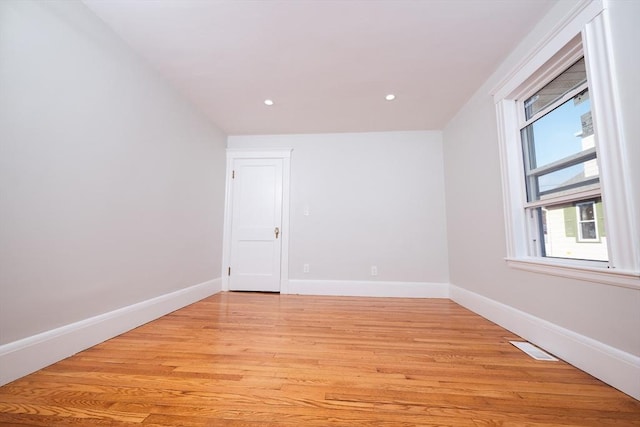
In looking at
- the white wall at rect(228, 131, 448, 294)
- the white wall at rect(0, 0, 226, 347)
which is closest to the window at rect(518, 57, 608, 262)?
the white wall at rect(228, 131, 448, 294)

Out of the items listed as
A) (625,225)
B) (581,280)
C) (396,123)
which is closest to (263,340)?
(581,280)

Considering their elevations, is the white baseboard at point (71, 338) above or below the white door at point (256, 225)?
below

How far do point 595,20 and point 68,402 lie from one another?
3318 millimetres

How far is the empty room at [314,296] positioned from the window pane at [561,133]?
0.01 m

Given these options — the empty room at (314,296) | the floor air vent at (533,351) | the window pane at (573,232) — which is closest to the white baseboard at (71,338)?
the empty room at (314,296)

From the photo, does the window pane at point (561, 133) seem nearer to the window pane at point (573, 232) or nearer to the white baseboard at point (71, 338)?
the window pane at point (573, 232)

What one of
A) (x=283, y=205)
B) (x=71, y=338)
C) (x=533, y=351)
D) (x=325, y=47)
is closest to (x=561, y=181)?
(x=533, y=351)

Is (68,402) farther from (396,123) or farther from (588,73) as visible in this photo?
(396,123)

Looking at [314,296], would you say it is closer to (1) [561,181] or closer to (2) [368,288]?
(2) [368,288]

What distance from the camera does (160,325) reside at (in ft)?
7.05

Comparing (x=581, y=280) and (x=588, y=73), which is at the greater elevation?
(x=588, y=73)

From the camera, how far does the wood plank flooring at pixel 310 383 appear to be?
1.03 meters

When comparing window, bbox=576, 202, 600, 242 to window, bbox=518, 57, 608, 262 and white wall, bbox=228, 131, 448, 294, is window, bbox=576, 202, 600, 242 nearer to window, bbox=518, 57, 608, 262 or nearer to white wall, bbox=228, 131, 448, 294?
window, bbox=518, 57, 608, 262

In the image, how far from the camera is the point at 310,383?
128 centimetres
